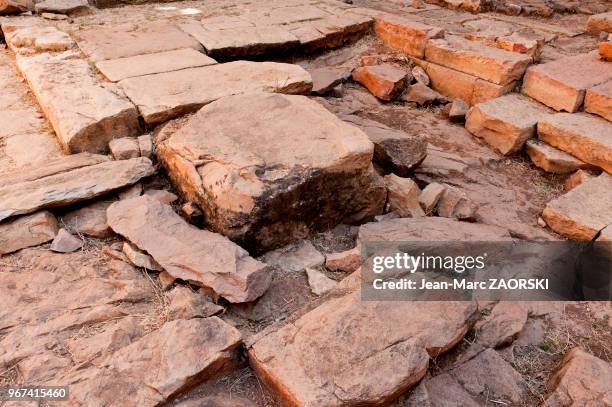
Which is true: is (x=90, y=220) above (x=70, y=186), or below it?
below

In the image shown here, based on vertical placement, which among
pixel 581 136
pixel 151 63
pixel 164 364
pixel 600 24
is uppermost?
pixel 600 24

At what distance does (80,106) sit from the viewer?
393 cm

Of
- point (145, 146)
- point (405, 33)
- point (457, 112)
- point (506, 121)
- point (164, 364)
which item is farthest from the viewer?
point (405, 33)

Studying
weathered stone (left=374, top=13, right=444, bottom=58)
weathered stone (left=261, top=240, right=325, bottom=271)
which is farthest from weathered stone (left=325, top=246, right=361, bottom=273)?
weathered stone (left=374, top=13, right=444, bottom=58)

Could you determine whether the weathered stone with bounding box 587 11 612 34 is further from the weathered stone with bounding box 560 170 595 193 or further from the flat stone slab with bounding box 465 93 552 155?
the weathered stone with bounding box 560 170 595 193

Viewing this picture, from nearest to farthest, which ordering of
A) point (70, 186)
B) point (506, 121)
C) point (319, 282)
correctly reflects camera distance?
point (319, 282) → point (70, 186) → point (506, 121)

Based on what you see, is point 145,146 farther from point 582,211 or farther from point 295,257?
point 582,211

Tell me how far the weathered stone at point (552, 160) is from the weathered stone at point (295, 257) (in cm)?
245

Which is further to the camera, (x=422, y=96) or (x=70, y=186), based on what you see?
(x=422, y=96)

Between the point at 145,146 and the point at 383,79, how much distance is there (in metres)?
2.69

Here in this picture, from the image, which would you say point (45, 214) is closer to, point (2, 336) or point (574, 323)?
point (2, 336)

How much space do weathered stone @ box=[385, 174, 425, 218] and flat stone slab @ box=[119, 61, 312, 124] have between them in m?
1.40

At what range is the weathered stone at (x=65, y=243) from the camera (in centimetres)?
292

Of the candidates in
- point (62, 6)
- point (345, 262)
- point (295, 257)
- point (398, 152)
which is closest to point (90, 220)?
point (295, 257)
